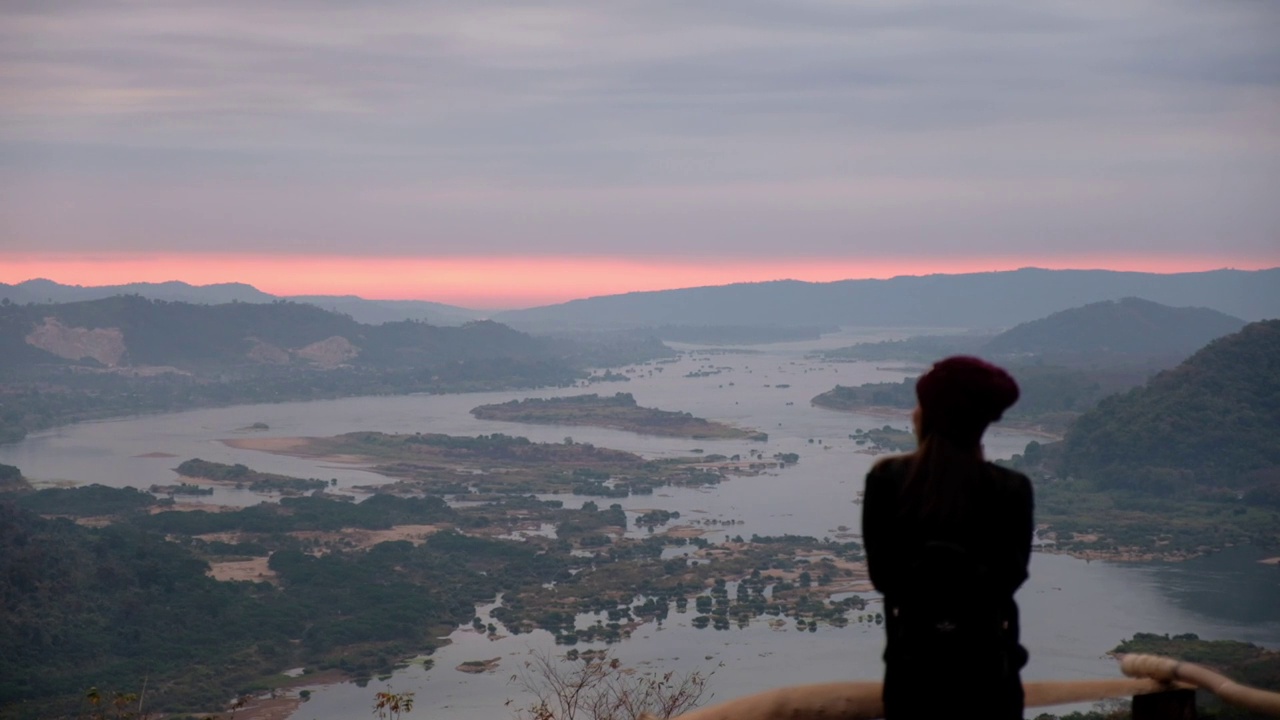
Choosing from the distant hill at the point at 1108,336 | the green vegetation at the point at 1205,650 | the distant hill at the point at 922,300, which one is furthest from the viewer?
the distant hill at the point at 922,300

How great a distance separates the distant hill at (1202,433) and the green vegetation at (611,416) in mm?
11938

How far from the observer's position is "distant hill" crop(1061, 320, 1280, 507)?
29.3 m

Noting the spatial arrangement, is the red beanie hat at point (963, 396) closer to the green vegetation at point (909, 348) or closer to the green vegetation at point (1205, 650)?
the green vegetation at point (1205, 650)

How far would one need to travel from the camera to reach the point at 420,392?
6562 centimetres

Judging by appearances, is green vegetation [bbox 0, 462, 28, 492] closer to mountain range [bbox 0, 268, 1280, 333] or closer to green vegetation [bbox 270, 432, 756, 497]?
green vegetation [bbox 270, 432, 756, 497]

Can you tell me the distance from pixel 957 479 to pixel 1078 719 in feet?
8.32

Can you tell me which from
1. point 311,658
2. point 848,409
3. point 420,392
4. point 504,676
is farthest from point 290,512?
point 420,392

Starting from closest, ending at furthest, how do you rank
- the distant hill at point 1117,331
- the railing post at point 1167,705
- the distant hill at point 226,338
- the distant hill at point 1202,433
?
the railing post at point 1167,705
the distant hill at point 1202,433
the distant hill at point 1117,331
the distant hill at point 226,338

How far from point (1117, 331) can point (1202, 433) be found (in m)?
29.0

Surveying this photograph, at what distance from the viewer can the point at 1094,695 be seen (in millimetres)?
2504

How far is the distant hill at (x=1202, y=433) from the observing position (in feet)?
96.1

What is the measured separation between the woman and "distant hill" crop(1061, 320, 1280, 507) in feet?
94.4

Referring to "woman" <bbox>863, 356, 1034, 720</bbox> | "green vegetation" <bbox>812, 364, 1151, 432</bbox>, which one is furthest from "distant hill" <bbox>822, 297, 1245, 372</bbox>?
"woman" <bbox>863, 356, 1034, 720</bbox>

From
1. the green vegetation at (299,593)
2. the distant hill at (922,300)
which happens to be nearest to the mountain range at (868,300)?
the distant hill at (922,300)
